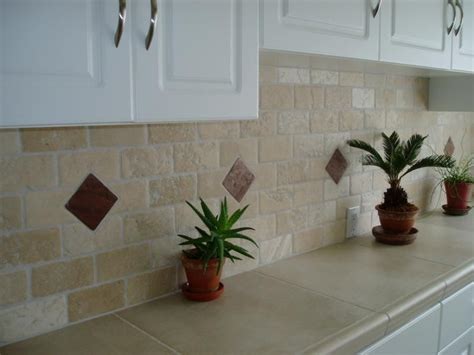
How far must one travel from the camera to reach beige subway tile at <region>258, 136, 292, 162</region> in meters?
1.60

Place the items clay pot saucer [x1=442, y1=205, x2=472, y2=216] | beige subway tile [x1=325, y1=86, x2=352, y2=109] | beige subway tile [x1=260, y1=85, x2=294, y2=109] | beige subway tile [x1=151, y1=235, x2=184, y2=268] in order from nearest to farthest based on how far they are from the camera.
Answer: beige subway tile [x1=151, y1=235, x2=184, y2=268] < beige subway tile [x1=260, y1=85, x2=294, y2=109] < beige subway tile [x1=325, y1=86, x2=352, y2=109] < clay pot saucer [x1=442, y1=205, x2=472, y2=216]

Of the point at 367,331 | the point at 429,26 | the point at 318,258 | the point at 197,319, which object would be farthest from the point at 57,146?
the point at 429,26

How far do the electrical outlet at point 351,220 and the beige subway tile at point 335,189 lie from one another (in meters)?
0.08

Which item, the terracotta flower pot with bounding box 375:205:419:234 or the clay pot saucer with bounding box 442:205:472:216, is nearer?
the terracotta flower pot with bounding box 375:205:419:234

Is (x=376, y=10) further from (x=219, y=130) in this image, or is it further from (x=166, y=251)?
(x=166, y=251)

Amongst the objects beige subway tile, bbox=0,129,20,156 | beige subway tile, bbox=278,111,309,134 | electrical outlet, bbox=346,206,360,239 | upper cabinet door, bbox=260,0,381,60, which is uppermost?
upper cabinet door, bbox=260,0,381,60

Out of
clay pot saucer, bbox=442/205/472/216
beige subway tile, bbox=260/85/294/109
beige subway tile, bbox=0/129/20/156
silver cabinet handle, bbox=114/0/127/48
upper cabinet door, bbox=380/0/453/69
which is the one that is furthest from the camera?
clay pot saucer, bbox=442/205/472/216

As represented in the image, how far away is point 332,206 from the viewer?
1890 millimetres

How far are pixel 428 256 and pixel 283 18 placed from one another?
40.5 inches

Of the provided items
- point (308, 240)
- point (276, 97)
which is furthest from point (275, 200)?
point (276, 97)

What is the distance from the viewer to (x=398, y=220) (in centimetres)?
186

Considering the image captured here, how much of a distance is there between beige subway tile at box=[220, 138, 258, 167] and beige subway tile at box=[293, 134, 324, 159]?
0.66 ft

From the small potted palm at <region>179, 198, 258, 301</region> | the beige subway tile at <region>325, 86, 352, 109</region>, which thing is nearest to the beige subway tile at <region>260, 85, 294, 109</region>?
the beige subway tile at <region>325, 86, 352, 109</region>

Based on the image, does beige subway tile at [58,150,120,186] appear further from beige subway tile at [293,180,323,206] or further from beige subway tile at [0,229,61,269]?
beige subway tile at [293,180,323,206]
